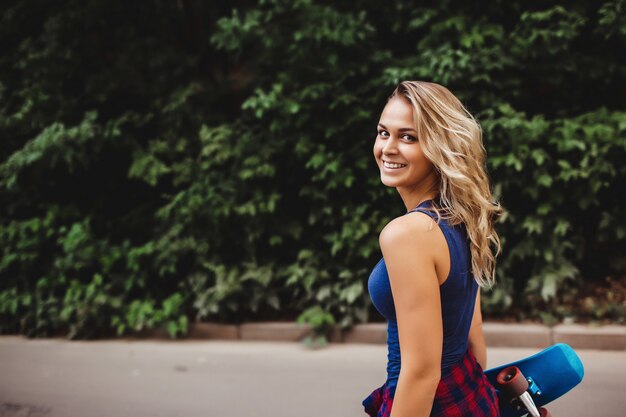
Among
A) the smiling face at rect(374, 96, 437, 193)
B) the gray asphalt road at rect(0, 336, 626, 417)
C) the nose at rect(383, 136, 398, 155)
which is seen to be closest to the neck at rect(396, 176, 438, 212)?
the smiling face at rect(374, 96, 437, 193)

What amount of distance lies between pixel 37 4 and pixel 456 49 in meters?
6.33

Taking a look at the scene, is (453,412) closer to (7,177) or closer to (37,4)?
(7,177)

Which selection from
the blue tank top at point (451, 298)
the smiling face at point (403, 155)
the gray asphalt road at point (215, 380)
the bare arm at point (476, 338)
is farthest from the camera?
the gray asphalt road at point (215, 380)

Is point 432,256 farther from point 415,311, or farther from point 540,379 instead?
point 540,379

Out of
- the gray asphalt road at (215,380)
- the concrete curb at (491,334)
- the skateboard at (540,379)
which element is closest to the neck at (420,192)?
the skateboard at (540,379)

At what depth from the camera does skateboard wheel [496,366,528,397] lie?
1809mm

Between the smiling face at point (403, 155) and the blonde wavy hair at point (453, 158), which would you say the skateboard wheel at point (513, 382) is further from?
the smiling face at point (403, 155)

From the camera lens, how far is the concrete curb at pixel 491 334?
5.02 m

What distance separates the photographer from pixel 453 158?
5.63 feet

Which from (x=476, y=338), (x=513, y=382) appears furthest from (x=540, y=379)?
(x=476, y=338)

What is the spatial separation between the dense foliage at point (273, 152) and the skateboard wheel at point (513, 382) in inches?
155

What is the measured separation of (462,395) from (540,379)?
0.35m

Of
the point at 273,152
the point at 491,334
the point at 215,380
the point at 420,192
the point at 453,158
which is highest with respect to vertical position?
the point at 273,152

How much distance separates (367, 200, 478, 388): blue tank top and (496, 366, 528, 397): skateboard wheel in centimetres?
19
